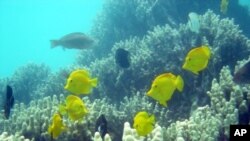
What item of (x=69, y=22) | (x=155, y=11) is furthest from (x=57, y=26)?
(x=155, y=11)

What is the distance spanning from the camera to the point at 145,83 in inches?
349

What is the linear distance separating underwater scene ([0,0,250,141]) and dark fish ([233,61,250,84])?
0.02 metres

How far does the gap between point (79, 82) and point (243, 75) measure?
253 centimetres

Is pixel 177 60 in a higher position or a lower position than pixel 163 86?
higher

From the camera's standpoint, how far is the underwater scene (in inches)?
204

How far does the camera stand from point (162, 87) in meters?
4.92

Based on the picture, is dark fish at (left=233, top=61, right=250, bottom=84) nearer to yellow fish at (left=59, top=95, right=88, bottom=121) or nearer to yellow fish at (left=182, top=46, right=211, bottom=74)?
yellow fish at (left=182, top=46, right=211, bottom=74)

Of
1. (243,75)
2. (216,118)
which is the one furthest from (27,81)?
(243,75)

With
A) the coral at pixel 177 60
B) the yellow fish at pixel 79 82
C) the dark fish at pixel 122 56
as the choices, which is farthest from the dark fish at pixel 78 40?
the yellow fish at pixel 79 82

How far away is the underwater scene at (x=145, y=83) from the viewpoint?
204 inches

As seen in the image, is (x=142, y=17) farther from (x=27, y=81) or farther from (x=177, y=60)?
(x=177, y=60)

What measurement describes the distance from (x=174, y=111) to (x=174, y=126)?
182 centimetres

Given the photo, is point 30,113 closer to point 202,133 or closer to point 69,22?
point 202,133

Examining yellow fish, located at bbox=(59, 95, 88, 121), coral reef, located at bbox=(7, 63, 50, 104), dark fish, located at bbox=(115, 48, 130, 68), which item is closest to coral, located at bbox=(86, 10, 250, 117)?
dark fish, located at bbox=(115, 48, 130, 68)
